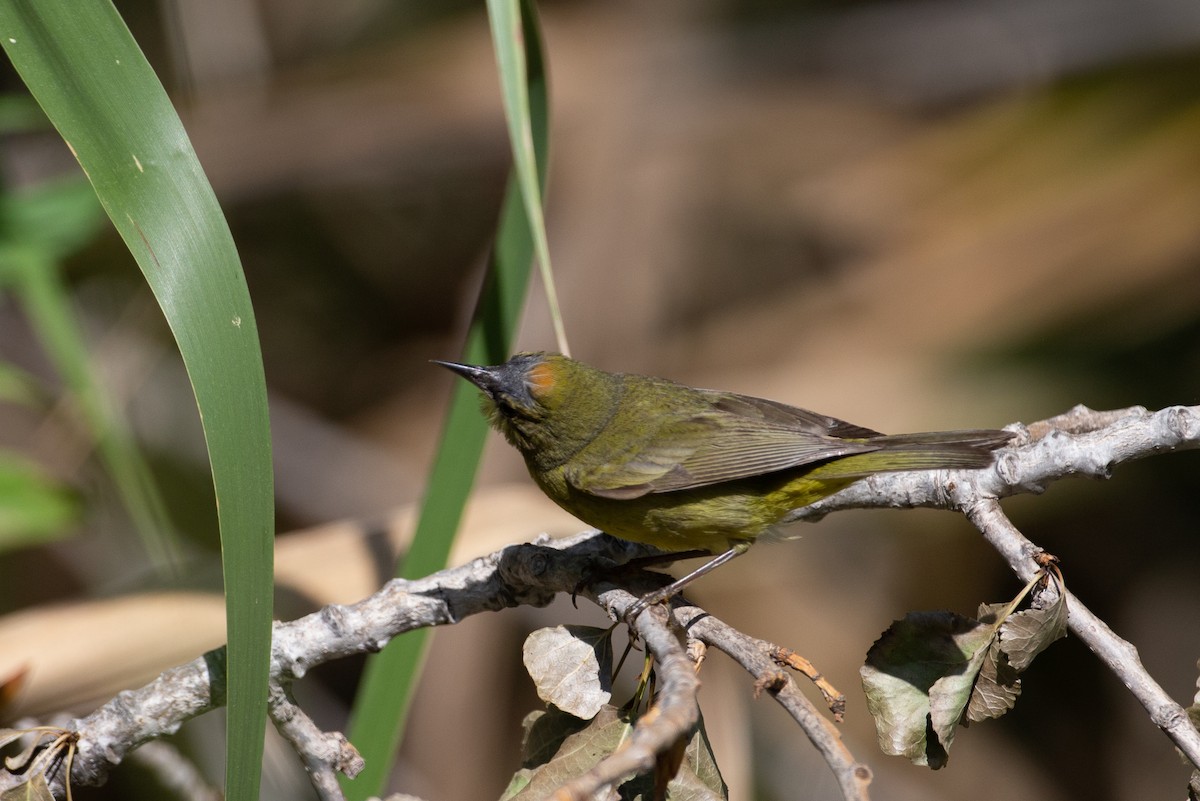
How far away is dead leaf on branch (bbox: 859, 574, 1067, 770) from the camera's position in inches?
62.9

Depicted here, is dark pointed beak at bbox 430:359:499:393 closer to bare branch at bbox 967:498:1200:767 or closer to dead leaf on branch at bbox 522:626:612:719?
dead leaf on branch at bbox 522:626:612:719

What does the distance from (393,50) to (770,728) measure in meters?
4.58

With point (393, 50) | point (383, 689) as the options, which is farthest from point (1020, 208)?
point (383, 689)

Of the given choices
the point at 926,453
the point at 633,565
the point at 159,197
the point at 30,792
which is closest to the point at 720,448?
the point at 633,565

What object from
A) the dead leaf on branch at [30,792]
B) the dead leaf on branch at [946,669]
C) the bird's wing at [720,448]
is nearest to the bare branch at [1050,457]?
the bird's wing at [720,448]

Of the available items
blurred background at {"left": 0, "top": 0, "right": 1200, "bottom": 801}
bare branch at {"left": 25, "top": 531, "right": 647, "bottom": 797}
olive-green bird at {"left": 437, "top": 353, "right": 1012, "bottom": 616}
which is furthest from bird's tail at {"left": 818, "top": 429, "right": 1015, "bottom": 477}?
blurred background at {"left": 0, "top": 0, "right": 1200, "bottom": 801}

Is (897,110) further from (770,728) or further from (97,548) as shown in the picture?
(97,548)

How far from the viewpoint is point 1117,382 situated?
4555 mm

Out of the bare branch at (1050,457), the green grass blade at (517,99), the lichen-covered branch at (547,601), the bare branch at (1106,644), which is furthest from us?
the green grass blade at (517,99)

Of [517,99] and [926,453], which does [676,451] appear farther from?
[517,99]

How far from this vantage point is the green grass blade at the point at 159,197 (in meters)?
1.55

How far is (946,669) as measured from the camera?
1625mm

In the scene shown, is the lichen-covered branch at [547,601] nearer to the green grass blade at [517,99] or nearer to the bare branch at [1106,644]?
the bare branch at [1106,644]

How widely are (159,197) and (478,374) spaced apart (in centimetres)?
98
